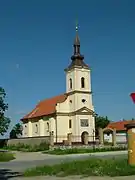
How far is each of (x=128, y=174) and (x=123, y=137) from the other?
56.6 meters

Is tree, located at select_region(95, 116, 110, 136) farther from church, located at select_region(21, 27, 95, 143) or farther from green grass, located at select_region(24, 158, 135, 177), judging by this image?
green grass, located at select_region(24, 158, 135, 177)

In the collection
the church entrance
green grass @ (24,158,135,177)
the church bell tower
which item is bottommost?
green grass @ (24,158,135,177)

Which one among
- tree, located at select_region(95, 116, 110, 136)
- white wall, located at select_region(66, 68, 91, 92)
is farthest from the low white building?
white wall, located at select_region(66, 68, 91, 92)

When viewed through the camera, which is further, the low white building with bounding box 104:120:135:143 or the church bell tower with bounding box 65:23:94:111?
the low white building with bounding box 104:120:135:143

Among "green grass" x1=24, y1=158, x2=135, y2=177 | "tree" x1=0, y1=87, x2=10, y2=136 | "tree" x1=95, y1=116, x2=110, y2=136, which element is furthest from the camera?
"tree" x1=95, y1=116, x2=110, y2=136

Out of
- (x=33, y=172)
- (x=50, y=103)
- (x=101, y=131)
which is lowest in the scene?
(x=33, y=172)

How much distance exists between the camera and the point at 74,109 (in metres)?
65.1

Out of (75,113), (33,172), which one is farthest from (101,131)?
(33,172)

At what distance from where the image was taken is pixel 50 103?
7269 centimetres

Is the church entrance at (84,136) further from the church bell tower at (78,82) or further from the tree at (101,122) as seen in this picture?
the tree at (101,122)

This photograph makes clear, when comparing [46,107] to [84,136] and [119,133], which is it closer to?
[84,136]

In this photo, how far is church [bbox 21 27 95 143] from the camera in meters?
64.2

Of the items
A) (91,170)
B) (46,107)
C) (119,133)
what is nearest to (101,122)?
(119,133)

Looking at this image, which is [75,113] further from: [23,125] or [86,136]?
[23,125]
